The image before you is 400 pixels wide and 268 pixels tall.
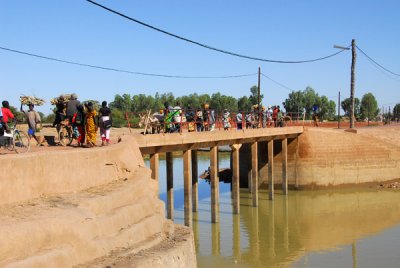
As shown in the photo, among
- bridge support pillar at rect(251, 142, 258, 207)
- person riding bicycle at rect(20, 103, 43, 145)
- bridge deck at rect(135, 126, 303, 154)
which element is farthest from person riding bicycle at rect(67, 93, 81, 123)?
bridge support pillar at rect(251, 142, 258, 207)

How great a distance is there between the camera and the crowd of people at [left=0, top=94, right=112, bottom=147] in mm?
11031

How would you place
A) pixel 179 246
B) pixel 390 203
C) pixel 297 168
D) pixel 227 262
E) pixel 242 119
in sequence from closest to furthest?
pixel 179 246 < pixel 227 262 < pixel 242 119 < pixel 390 203 < pixel 297 168

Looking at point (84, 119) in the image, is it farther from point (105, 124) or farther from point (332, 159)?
point (332, 159)

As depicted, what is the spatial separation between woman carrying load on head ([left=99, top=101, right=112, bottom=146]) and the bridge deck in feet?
8.48

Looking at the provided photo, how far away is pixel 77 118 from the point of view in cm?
1141

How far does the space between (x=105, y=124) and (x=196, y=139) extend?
6.14m

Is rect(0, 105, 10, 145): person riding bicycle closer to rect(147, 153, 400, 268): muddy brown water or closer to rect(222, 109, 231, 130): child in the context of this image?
rect(147, 153, 400, 268): muddy brown water

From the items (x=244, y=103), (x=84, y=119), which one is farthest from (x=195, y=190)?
(x=244, y=103)

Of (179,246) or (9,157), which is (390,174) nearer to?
(179,246)

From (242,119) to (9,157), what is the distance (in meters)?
15.0

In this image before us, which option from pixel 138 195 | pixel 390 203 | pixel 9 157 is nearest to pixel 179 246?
pixel 138 195

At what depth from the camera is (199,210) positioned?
71.9 ft

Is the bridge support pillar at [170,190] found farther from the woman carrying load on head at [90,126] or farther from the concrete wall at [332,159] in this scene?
the concrete wall at [332,159]

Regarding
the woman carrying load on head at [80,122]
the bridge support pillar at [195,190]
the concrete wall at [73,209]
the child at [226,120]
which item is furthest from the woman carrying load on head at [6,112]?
the child at [226,120]
